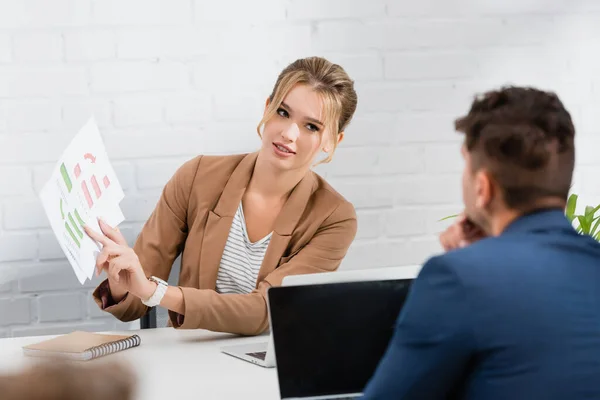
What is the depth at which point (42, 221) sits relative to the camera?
8.78 feet

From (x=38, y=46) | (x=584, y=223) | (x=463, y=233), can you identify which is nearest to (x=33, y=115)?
(x=38, y=46)

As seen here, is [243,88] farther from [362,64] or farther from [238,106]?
[362,64]

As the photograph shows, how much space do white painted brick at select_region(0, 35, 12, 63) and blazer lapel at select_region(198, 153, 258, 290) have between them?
772 millimetres

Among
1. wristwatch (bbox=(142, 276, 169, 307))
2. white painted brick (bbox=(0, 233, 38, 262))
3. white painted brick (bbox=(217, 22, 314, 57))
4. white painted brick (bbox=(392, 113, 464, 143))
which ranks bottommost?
wristwatch (bbox=(142, 276, 169, 307))

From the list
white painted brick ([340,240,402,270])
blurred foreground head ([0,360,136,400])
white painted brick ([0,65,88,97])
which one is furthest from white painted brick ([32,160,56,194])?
blurred foreground head ([0,360,136,400])

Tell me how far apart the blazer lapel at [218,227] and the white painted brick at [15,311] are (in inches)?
25.0

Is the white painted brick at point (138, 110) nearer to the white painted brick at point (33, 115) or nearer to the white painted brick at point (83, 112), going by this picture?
the white painted brick at point (83, 112)

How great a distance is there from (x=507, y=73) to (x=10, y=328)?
1.83 m

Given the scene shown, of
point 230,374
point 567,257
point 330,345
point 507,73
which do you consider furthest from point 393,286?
point 507,73

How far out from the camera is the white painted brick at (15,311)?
8.87 feet

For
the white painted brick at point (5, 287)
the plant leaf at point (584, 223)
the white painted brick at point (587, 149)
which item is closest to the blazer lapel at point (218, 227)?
the white painted brick at point (5, 287)

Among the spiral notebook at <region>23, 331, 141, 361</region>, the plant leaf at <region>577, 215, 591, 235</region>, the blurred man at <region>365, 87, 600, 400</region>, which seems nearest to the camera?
the blurred man at <region>365, 87, 600, 400</region>

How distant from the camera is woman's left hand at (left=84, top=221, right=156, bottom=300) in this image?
202cm

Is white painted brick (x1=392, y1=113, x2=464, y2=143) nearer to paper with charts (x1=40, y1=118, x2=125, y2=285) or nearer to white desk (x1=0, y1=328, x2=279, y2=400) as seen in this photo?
white desk (x1=0, y1=328, x2=279, y2=400)
